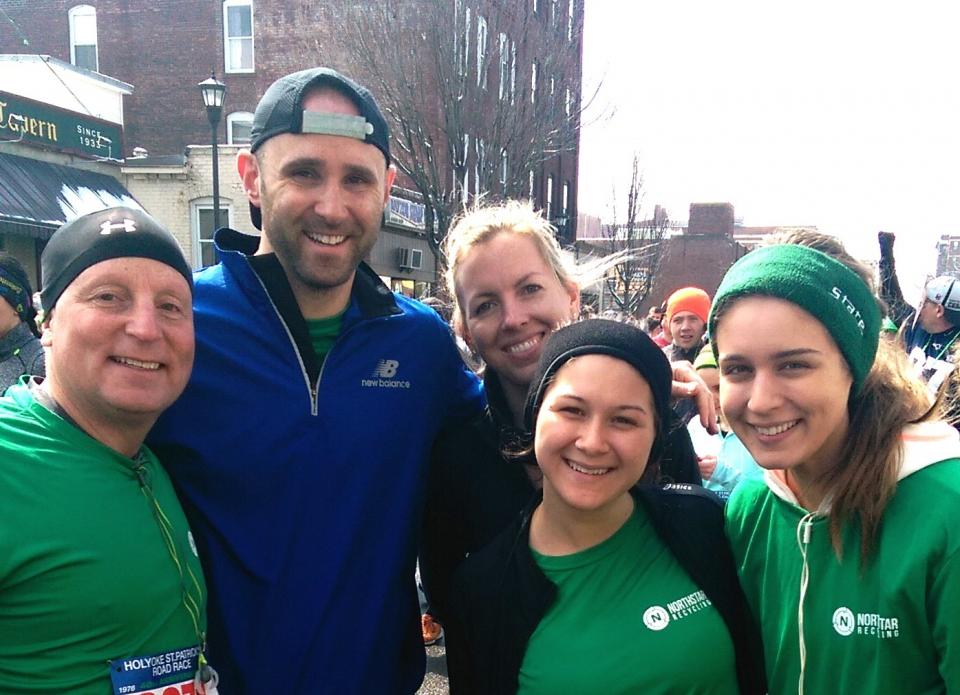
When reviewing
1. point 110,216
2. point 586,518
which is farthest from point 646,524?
point 110,216

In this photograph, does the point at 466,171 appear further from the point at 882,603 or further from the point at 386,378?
the point at 882,603

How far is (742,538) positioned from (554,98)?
13214mm

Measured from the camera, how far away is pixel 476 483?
248 centimetres

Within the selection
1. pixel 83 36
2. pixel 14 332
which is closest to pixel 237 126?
pixel 83 36

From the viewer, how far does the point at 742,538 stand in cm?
217

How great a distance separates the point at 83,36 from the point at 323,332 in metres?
24.8

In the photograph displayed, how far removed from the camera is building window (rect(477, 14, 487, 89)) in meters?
13.1

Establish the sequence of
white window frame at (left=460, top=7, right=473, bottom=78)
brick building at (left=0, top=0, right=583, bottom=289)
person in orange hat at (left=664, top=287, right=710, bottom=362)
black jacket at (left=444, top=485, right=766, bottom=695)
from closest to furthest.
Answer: black jacket at (left=444, top=485, right=766, bottom=695) → person in orange hat at (left=664, top=287, right=710, bottom=362) → white window frame at (left=460, top=7, right=473, bottom=78) → brick building at (left=0, top=0, right=583, bottom=289)

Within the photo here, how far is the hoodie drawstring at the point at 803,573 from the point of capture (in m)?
1.88

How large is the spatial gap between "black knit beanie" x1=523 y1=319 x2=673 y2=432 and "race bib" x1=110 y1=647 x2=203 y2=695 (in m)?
1.17

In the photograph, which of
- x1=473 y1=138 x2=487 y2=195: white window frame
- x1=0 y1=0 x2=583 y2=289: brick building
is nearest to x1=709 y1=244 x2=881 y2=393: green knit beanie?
x1=473 y1=138 x2=487 y2=195: white window frame

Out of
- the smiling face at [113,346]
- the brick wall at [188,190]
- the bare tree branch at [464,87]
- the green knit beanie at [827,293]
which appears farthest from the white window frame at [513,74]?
the smiling face at [113,346]

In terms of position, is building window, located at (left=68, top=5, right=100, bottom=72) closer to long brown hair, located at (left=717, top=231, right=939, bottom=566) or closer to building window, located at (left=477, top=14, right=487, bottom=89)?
building window, located at (left=477, top=14, right=487, bottom=89)

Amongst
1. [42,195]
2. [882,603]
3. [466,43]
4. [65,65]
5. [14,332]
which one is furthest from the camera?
[65,65]
